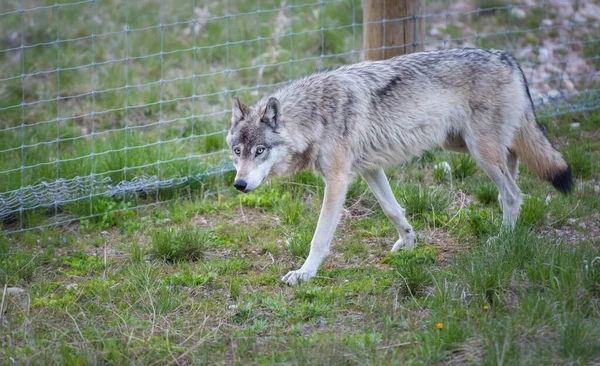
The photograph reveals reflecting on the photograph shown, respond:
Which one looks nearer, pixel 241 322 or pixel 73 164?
pixel 241 322

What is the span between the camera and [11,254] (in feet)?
17.1

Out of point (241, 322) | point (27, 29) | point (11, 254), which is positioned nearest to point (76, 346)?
point (241, 322)

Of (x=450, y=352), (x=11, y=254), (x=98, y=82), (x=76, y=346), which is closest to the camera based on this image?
(x=450, y=352)

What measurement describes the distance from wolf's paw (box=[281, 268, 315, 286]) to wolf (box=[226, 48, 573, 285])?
1.3 inches

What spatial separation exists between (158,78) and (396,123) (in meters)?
4.00

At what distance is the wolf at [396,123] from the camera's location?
4980 mm

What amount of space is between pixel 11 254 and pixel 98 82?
3318 mm

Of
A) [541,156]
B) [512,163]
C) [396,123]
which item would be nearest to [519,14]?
[512,163]

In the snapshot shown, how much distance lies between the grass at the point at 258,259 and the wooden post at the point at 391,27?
3.56 feet

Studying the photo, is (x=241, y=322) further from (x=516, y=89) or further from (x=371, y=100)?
(x=516, y=89)

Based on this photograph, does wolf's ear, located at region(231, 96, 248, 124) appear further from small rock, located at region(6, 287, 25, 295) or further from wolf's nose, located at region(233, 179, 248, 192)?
small rock, located at region(6, 287, 25, 295)

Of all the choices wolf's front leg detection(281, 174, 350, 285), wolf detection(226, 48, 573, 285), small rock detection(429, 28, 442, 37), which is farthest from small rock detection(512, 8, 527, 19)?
wolf's front leg detection(281, 174, 350, 285)

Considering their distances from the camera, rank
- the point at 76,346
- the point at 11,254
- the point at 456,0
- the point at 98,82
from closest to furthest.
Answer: the point at 76,346, the point at 11,254, the point at 98,82, the point at 456,0

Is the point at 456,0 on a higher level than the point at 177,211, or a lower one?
higher
